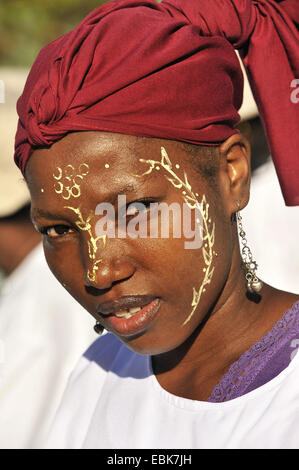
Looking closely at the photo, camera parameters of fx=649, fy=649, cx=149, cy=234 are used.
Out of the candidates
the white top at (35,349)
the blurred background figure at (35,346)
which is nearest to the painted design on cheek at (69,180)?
the blurred background figure at (35,346)

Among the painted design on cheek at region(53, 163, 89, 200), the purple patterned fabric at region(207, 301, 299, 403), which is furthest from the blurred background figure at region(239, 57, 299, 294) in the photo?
the painted design on cheek at region(53, 163, 89, 200)

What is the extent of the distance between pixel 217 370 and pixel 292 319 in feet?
0.92

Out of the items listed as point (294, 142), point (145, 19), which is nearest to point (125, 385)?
point (294, 142)

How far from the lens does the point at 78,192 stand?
1698 mm

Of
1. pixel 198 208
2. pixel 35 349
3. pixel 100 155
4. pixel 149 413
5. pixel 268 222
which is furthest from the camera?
pixel 268 222

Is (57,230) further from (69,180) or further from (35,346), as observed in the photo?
(35,346)

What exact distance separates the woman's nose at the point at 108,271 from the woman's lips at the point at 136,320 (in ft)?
0.38

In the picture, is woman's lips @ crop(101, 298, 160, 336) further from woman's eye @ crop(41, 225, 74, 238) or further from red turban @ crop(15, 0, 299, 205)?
red turban @ crop(15, 0, 299, 205)

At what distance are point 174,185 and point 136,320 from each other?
1.26 ft

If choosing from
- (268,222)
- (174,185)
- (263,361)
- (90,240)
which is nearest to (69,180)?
(90,240)

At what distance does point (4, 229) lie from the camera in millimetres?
4535

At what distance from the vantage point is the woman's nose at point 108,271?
1702mm

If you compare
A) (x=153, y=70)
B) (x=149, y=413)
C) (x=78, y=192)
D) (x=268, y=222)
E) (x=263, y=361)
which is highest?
(x=153, y=70)
